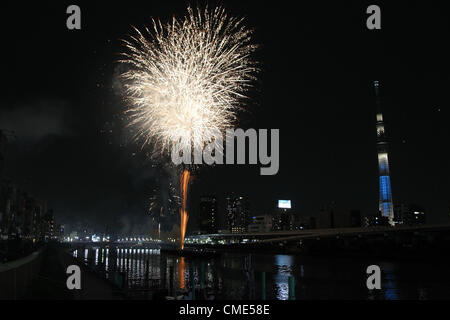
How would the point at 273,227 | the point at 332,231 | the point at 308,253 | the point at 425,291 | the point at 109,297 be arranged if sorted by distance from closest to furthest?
the point at 109,297
the point at 425,291
the point at 332,231
the point at 308,253
the point at 273,227

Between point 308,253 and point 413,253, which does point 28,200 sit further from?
point 413,253

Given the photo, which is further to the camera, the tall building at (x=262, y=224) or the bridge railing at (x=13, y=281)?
the tall building at (x=262, y=224)

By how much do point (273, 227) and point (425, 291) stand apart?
14529 cm

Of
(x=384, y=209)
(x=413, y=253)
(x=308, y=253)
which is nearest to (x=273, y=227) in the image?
(x=384, y=209)

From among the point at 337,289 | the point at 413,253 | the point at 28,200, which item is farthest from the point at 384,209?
the point at 337,289

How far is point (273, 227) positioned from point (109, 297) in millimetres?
162684

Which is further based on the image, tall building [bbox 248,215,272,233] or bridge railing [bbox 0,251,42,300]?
tall building [bbox 248,215,272,233]

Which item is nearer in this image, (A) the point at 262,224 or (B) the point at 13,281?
(B) the point at 13,281
